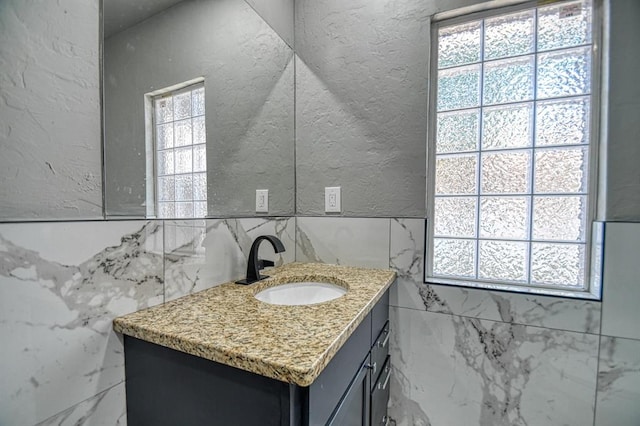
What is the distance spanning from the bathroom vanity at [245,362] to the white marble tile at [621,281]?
0.87 metres

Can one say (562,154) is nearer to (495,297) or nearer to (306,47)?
(495,297)

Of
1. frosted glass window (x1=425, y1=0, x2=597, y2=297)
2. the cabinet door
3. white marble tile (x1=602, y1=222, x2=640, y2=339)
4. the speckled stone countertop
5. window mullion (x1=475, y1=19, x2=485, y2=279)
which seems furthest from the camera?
window mullion (x1=475, y1=19, x2=485, y2=279)

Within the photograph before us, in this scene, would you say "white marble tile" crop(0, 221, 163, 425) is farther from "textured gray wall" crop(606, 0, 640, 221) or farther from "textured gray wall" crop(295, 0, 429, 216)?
"textured gray wall" crop(606, 0, 640, 221)

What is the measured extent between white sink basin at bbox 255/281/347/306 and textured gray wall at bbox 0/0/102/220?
654 mm

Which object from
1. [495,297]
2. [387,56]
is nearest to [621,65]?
[387,56]

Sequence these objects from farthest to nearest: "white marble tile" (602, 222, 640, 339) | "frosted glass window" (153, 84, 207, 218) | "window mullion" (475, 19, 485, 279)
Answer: "window mullion" (475, 19, 485, 279)
"white marble tile" (602, 222, 640, 339)
"frosted glass window" (153, 84, 207, 218)

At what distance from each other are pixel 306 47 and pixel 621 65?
1314mm

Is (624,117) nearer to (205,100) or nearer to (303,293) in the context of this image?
(303,293)

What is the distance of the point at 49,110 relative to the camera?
57 centimetres

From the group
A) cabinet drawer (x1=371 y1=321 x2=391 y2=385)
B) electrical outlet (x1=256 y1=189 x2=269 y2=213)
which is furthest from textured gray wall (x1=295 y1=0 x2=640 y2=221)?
cabinet drawer (x1=371 y1=321 x2=391 y2=385)

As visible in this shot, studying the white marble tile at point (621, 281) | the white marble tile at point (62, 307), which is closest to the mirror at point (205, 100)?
the white marble tile at point (62, 307)

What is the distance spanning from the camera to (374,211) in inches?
51.6

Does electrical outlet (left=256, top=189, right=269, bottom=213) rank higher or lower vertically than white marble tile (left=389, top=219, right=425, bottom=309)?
higher

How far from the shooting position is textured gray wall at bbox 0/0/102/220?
1.68 ft
